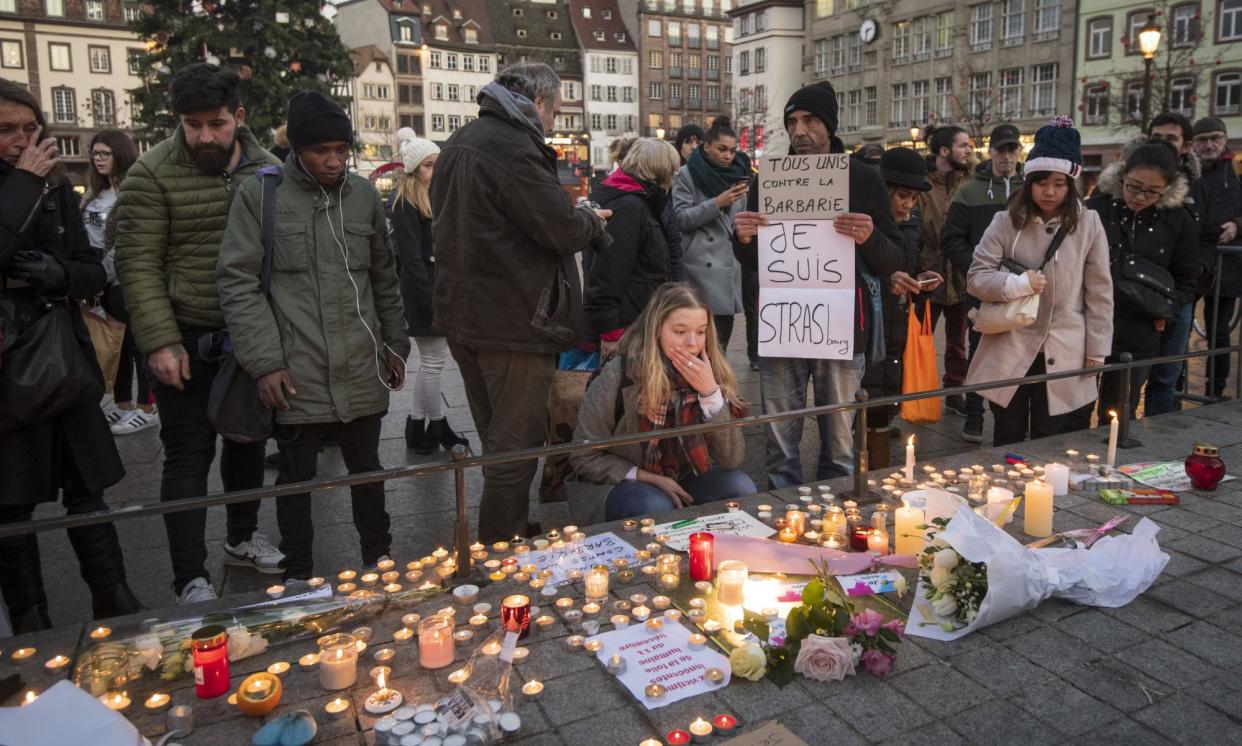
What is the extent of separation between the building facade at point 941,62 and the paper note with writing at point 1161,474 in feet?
109

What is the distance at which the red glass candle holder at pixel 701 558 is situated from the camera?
3.25 metres

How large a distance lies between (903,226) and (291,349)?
4182mm

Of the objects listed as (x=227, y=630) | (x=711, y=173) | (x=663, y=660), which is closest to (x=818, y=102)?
(x=711, y=173)

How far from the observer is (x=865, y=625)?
2582 mm

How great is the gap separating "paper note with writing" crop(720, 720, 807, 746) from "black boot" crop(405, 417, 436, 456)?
14.2 ft

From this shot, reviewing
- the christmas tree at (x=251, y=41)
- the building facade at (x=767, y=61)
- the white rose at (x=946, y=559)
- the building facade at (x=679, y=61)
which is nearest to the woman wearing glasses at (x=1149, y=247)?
the white rose at (x=946, y=559)

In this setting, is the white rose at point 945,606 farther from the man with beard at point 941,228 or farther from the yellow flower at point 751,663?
the man with beard at point 941,228

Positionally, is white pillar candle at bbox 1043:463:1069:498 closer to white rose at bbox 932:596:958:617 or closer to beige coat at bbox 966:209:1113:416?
beige coat at bbox 966:209:1113:416

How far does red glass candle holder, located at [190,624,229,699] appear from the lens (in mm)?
2500

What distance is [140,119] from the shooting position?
19.0 m

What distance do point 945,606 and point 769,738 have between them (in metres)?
0.90

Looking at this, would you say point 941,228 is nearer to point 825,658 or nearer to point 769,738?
point 825,658

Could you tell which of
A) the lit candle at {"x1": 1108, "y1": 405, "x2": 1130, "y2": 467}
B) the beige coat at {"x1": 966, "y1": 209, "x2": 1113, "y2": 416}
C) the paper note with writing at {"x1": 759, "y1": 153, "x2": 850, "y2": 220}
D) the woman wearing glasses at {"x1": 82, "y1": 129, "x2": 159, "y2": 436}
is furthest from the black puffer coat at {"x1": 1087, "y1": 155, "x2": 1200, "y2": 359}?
the woman wearing glasses at {"x1": 82, "y1": 129, "x2": 159, "y2": 436}

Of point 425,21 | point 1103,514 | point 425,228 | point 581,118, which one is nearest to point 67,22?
point 425,21
